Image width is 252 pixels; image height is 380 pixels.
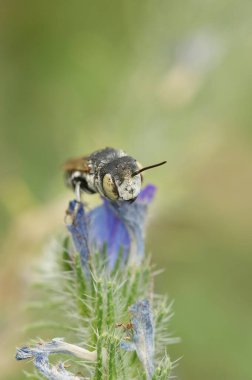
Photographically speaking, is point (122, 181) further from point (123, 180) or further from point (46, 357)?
point (46, 357)

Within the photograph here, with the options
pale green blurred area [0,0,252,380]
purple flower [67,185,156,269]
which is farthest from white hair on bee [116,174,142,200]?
pale green blurred area [0,0,252,380]

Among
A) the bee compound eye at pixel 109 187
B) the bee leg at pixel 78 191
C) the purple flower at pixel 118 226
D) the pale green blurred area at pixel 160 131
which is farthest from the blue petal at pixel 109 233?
the pale green blurred area at pixel 160 131

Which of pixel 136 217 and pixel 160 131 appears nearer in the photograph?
pixel 136 217

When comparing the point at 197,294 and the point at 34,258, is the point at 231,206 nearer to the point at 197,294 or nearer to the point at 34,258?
the point at 197,294

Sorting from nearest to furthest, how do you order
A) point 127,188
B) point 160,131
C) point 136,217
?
point 127,188
point 136,217
point 160,131

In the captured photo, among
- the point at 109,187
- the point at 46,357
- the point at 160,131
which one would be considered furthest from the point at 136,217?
the point at 160,131

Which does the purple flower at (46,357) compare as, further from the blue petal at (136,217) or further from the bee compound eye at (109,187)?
the blue petal at (136,217)
